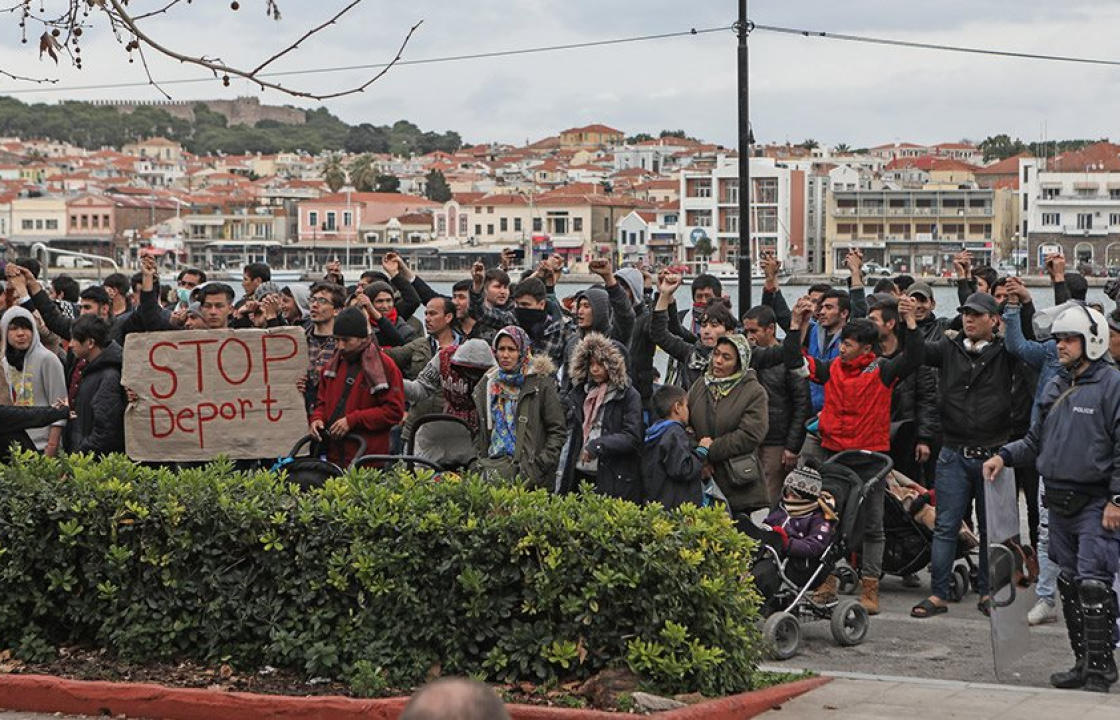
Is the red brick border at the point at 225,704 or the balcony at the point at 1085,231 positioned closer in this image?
the red brick border at the point at 225,704

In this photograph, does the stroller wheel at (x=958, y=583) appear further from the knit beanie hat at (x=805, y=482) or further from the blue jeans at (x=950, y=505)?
the knit beanie hat at (x=805, y=482)

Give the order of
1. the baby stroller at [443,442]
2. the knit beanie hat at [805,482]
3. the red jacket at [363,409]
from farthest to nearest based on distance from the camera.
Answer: the baby stroller at [443,442], the red jacket at [363,409], the knit beanie hat at [805,482]

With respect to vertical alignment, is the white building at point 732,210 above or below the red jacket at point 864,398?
above

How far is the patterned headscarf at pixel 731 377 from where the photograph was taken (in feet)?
33.3

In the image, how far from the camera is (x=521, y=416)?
9.77 m

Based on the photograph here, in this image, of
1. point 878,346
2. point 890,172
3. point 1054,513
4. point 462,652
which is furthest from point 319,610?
point 890,172

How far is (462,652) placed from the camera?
7.97 meters

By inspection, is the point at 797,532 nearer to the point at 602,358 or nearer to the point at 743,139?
the point at 602,358

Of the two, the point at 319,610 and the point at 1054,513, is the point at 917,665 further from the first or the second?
the point at 319,610

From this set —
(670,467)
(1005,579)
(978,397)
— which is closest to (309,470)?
(670,467)

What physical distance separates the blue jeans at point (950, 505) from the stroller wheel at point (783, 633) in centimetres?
167

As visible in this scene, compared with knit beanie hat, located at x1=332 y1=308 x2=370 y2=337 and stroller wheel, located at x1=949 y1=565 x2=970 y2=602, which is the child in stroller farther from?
knit beanie hat, located at x1=332 y1=308 x2=370 y2=337

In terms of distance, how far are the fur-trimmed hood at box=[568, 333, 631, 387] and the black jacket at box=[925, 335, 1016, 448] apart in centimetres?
234

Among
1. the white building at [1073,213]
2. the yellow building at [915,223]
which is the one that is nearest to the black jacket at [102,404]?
the white building at [1073,213]
